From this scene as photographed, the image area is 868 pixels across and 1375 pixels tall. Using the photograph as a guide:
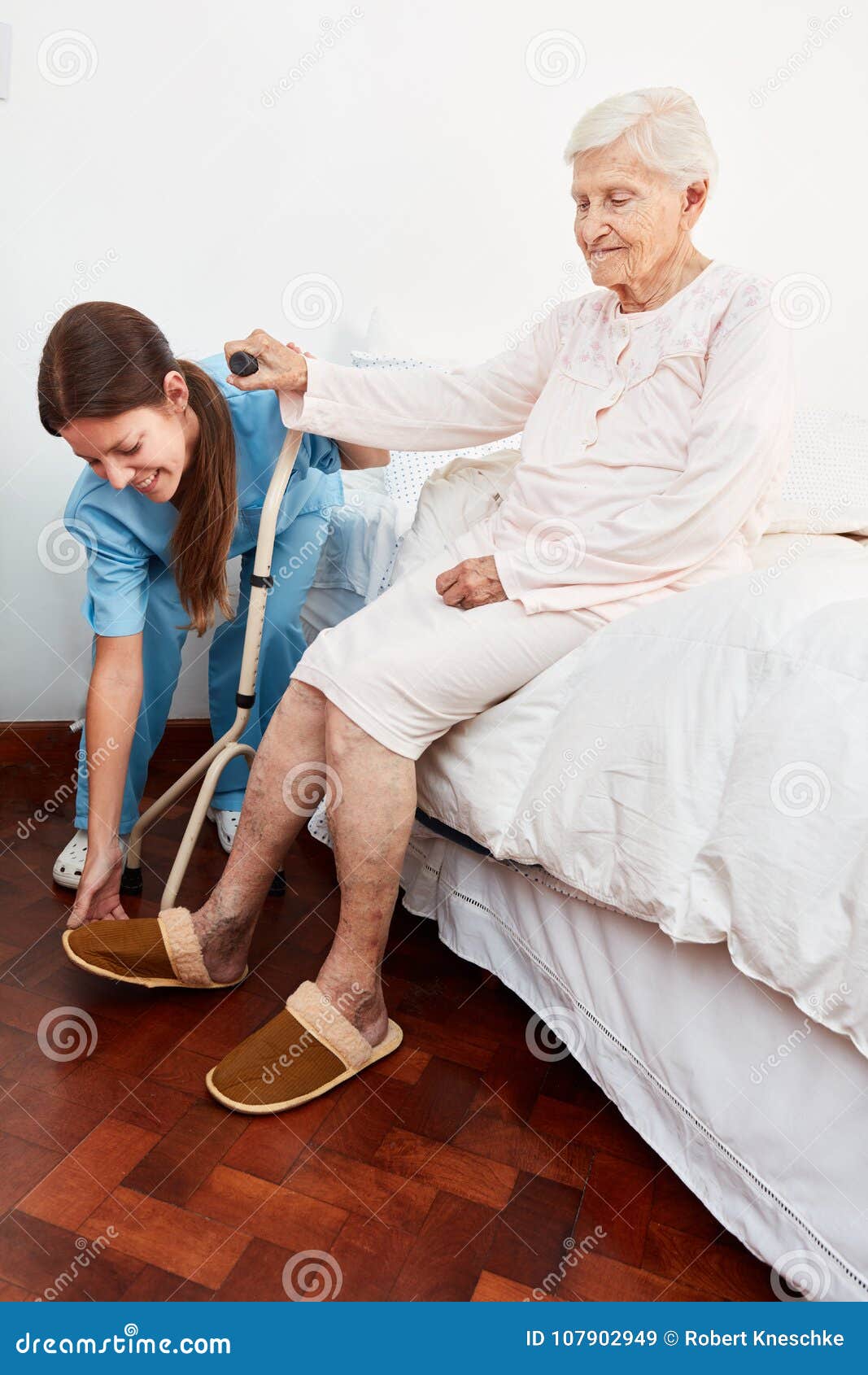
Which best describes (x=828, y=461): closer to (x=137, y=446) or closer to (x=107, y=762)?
(x=137, y=446)

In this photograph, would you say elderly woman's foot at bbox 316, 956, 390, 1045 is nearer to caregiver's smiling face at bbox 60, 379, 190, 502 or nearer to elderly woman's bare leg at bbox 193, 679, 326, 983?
elderly woman's bare leg at bbox 193, 679, 326, 983

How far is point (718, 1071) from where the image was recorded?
3.72ft

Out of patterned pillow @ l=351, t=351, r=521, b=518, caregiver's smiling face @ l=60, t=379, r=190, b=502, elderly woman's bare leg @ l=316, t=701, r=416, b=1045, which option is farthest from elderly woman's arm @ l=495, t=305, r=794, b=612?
patterned pillow @ l=351, t=351, r=521, b=518

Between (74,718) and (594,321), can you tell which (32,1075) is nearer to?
(74,718)

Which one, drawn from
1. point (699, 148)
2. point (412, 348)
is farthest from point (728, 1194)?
point (412, 348)

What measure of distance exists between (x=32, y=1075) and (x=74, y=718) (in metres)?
1.14

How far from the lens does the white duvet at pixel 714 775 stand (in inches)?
39.3

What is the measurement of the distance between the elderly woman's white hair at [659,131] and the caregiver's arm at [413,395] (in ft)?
0.85

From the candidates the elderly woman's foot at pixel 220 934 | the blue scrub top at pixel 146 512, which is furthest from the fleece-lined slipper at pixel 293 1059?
the blue scrub top at pixel 146 512

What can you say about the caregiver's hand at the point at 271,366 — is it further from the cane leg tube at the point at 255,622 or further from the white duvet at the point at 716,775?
the white duvet at the point at 716,775

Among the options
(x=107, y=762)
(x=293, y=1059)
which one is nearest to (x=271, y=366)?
(x=107, y=762)

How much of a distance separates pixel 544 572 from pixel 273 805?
1.57 ft

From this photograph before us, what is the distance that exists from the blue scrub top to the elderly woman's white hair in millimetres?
648

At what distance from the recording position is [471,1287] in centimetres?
108
